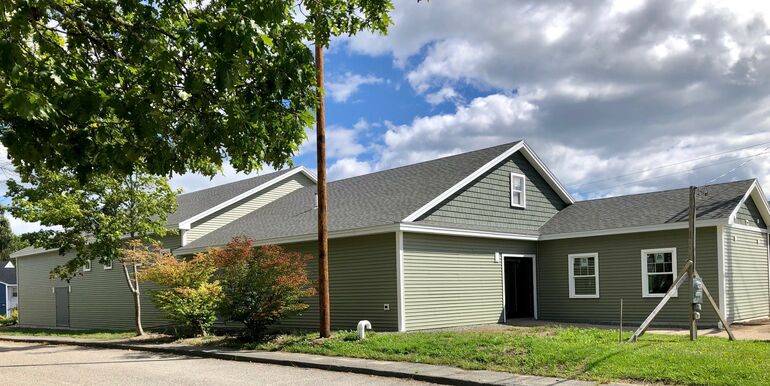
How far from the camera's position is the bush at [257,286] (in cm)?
1609

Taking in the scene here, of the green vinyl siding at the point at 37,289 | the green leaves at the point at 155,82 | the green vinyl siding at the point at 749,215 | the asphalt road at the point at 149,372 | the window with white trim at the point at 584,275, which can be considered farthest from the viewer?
the green vinyl siding at the point at 37,289

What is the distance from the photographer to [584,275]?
20641 millimetres

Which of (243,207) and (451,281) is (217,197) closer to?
(243,207)

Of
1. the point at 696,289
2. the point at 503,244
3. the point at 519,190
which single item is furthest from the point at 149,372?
the point at 519,190

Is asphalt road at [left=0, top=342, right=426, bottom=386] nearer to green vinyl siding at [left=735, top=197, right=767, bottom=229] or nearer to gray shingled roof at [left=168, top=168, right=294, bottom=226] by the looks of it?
gray shingled roof at [left=168, top=168, right=294, bottom=226]

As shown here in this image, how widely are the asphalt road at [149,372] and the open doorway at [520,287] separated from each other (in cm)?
1110

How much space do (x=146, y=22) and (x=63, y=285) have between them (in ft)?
87.1

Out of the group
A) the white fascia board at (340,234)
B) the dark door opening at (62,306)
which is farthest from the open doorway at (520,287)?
the dark door opening at (62,306)

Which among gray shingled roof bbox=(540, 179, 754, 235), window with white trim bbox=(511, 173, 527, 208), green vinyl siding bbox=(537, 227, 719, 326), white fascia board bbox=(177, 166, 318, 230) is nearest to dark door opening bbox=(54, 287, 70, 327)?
white fascia board bbox=(177, 166, 318, 230)

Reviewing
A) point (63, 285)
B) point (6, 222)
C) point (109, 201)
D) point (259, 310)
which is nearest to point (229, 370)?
point (259, 310)

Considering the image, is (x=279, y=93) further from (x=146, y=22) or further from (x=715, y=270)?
(x=715, y=270)

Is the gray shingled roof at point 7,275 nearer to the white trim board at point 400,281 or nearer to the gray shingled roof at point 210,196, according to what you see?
the gray shingled roof at point 210,196

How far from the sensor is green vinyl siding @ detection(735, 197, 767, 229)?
19.6 m

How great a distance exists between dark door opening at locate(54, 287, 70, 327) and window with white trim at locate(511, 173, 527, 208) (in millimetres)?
21144
